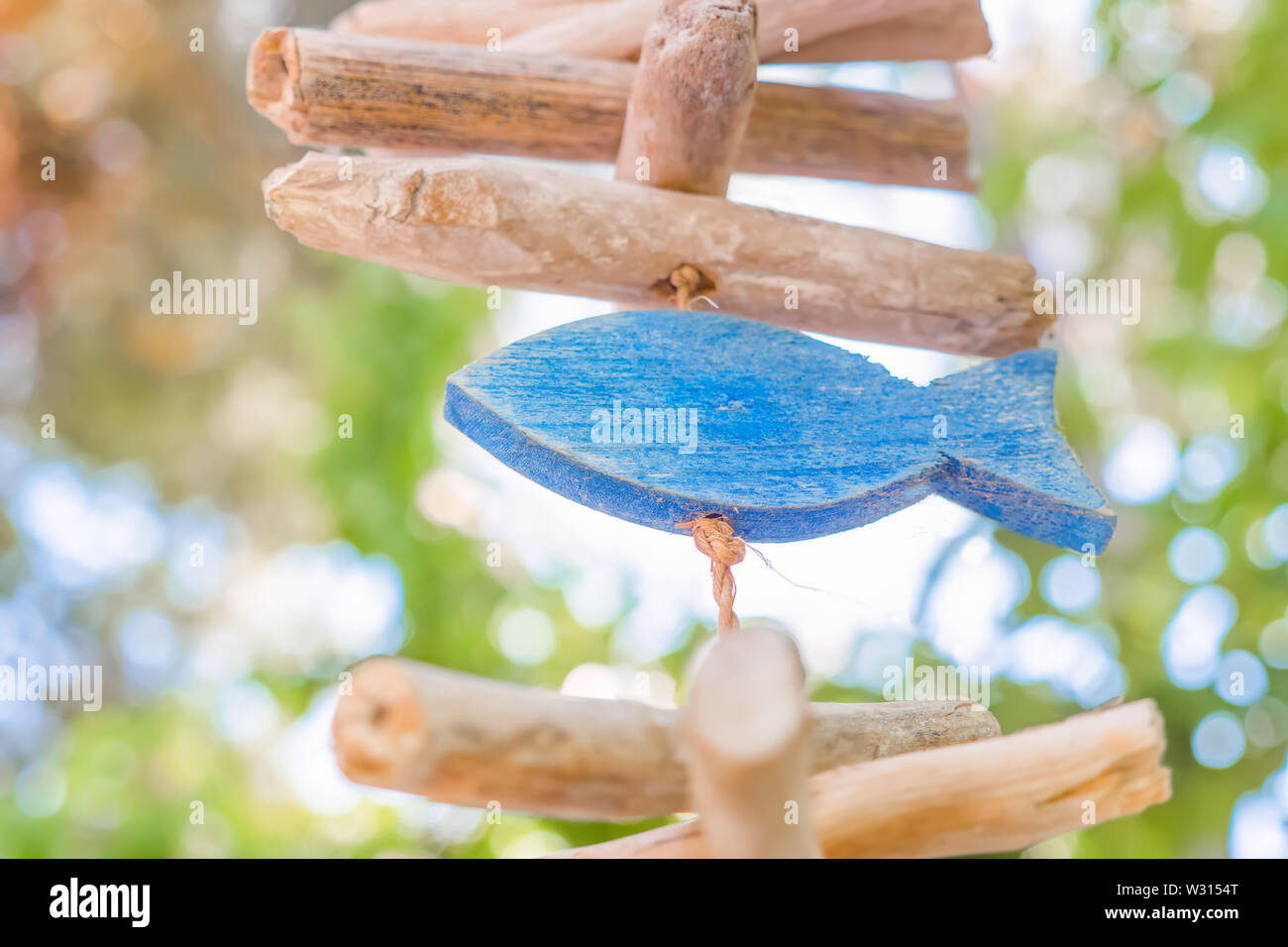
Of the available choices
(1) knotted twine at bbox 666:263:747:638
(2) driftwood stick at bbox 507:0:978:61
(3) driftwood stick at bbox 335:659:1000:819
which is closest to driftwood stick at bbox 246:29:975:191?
(2) driftwood stick at bbox 507:0:978:61

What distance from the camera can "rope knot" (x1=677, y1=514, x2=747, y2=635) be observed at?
0.81m

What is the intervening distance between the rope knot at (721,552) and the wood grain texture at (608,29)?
587 millimetres

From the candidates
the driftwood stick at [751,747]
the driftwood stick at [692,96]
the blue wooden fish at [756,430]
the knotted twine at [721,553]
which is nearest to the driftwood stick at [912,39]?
the driftwood stick at [692,96]

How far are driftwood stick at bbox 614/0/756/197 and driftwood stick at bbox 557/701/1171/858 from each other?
0.62m

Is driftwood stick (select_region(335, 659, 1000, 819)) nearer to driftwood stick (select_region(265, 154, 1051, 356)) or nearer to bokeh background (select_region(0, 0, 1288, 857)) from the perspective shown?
driftwood stick (select_region(265, 154, 1051, 356))

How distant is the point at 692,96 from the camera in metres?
0.96

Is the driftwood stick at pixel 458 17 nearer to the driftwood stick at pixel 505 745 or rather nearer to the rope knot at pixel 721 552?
the rope knot at pixel 721 552

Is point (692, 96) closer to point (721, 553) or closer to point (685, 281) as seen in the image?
point (685, 281)

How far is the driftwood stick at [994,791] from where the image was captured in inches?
24.9

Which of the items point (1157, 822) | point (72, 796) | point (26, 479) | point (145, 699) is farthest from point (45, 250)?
point (1157, 822)

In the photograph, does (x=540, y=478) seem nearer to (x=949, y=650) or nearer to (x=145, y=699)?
(x=949, y=650)

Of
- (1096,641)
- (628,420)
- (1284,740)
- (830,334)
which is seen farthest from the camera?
(1096,641)

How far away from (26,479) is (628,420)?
2.87 metres

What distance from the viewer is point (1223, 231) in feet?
6.89
